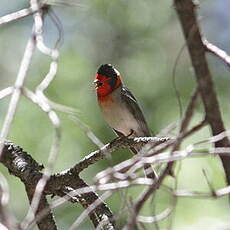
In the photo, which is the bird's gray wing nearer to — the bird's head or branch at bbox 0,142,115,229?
the bird's head

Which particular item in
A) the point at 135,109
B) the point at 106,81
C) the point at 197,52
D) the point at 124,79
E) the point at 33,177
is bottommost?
the point at 124,79

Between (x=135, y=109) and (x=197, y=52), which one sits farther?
(x=135, y=109)

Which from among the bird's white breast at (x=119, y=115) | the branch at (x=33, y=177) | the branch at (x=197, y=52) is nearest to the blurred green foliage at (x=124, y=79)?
the bird's white breast at (x=119, y=115)

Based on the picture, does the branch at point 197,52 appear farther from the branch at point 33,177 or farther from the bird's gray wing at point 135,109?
the bird's gray wing at point 135,109

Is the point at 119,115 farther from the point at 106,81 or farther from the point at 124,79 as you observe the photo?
the point at 124,79

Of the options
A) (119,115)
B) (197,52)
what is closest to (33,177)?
(197,52)

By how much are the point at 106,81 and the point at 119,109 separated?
0.32 meters

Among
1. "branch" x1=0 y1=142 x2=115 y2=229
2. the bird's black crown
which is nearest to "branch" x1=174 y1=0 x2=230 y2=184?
"branch" x1=0 y1=142 x2=115 y2=229

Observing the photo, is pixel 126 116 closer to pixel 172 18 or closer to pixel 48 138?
pixel 48 138

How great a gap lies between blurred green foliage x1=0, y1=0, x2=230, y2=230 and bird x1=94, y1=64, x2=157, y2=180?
0.98 feet

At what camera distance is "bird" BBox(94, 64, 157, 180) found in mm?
5656

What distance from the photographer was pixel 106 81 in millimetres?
5887

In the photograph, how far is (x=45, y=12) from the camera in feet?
7.09

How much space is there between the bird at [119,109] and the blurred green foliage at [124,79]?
298 mm
